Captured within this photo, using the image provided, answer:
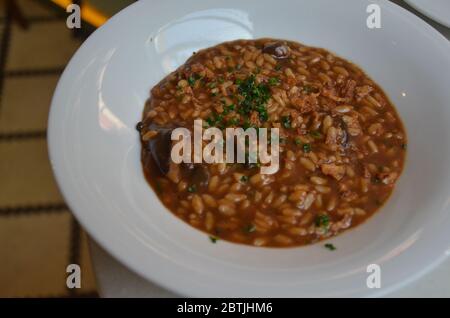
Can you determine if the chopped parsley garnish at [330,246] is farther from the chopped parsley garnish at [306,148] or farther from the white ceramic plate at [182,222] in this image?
the chopped parsley garnish at [306,148]

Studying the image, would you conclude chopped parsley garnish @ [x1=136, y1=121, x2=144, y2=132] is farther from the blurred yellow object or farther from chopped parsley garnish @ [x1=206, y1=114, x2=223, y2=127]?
the blurred yellow object

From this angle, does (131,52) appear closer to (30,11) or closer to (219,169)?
(219,169)

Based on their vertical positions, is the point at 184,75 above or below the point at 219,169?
above

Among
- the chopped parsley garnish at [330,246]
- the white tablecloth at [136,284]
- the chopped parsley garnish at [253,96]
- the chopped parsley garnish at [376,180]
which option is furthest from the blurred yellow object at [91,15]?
the chopped parsley garnish at [330,246]

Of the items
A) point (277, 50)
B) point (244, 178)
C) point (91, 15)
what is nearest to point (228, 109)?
point (244, 178)

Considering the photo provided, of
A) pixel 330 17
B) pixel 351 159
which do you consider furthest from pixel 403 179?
pixel 330 17

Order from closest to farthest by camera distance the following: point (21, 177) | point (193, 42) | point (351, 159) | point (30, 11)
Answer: point (351, 159) < point (193, 42) < point (21, 177) < point (30, 11)
